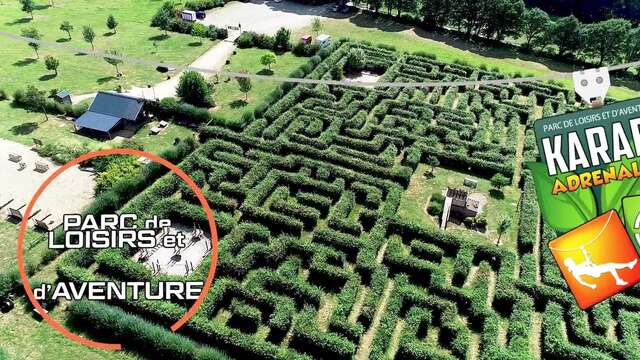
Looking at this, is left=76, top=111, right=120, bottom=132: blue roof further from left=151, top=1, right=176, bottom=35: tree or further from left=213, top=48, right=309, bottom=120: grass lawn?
left=151, top=1, right=176, bottom=35: tree

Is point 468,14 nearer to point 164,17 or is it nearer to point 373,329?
point 164,17

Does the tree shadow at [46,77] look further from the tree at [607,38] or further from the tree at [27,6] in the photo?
the tree at [607,38]

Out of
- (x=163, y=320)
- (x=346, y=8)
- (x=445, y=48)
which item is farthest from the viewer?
(x=346, y=8)

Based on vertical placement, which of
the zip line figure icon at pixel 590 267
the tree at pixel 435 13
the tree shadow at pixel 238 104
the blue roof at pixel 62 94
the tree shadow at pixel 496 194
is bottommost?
the blue roof at pixel 62 94

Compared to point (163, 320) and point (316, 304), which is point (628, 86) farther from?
point (163, 320)

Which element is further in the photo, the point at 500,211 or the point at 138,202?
the point at 500,211

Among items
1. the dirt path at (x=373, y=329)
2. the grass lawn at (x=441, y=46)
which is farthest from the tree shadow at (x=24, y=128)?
the dirt path at (x=373, y=329)

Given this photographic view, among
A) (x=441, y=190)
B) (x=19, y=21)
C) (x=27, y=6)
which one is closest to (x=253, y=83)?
(x=441, y=190)

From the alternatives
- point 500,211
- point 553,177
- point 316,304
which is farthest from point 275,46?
point 553,177
